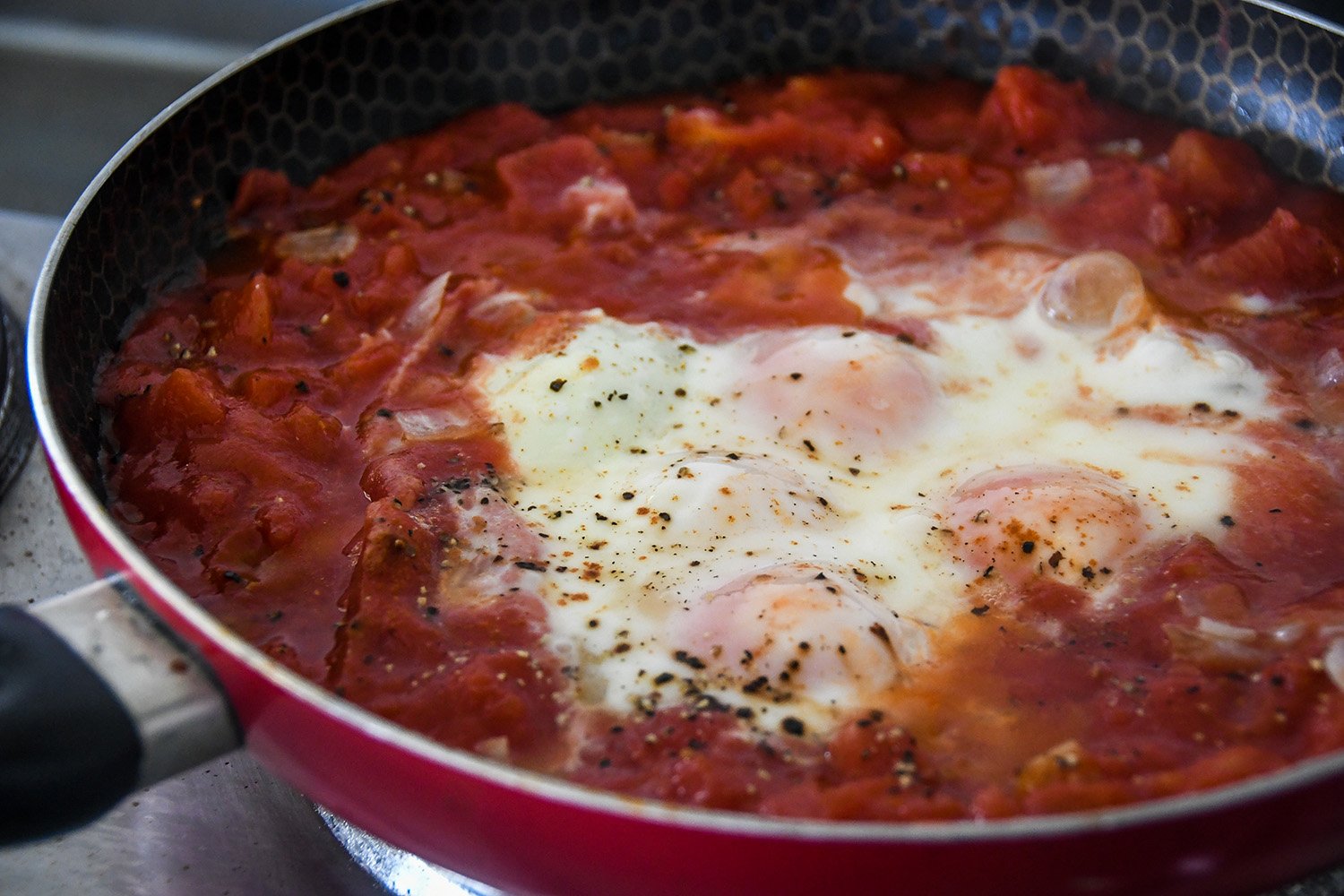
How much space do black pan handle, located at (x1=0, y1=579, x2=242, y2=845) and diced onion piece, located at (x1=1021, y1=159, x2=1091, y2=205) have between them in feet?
7.56

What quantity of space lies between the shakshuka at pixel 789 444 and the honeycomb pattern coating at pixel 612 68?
0.08 m

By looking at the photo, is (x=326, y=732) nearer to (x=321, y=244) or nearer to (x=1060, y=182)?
(x=321, y=244)

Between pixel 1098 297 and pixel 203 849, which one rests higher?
pixel 1098 297

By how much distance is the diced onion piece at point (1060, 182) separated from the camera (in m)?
3.17

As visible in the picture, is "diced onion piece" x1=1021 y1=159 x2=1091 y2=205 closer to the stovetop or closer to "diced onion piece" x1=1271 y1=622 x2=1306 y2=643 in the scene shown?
"diced onion piece" x1=1271 y1=622 x2=1306 y2=643

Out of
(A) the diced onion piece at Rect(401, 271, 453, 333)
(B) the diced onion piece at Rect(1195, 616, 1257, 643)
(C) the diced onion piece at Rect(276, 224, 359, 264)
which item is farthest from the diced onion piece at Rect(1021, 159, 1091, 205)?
(C) the diced onion piece at Rect(276, 224, 359, 264)

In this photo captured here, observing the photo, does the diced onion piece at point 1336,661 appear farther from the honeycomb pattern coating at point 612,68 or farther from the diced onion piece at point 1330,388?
the honeycomb pattern coating at point 612,68

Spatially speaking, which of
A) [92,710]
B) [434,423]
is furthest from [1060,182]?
[92,710]

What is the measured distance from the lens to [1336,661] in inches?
81.7

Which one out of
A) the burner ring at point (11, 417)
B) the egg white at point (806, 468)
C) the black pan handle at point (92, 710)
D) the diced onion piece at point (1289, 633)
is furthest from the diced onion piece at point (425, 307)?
the diced onion piece at point (1289, 633)

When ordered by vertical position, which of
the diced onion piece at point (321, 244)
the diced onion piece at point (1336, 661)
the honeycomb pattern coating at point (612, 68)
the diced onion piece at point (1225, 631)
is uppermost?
the honeycomb pattern coating at point (612, 68)

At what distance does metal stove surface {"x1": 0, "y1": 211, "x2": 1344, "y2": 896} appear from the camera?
7.05ft

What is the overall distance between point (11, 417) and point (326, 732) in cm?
173

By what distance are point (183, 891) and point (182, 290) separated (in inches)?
51.7
